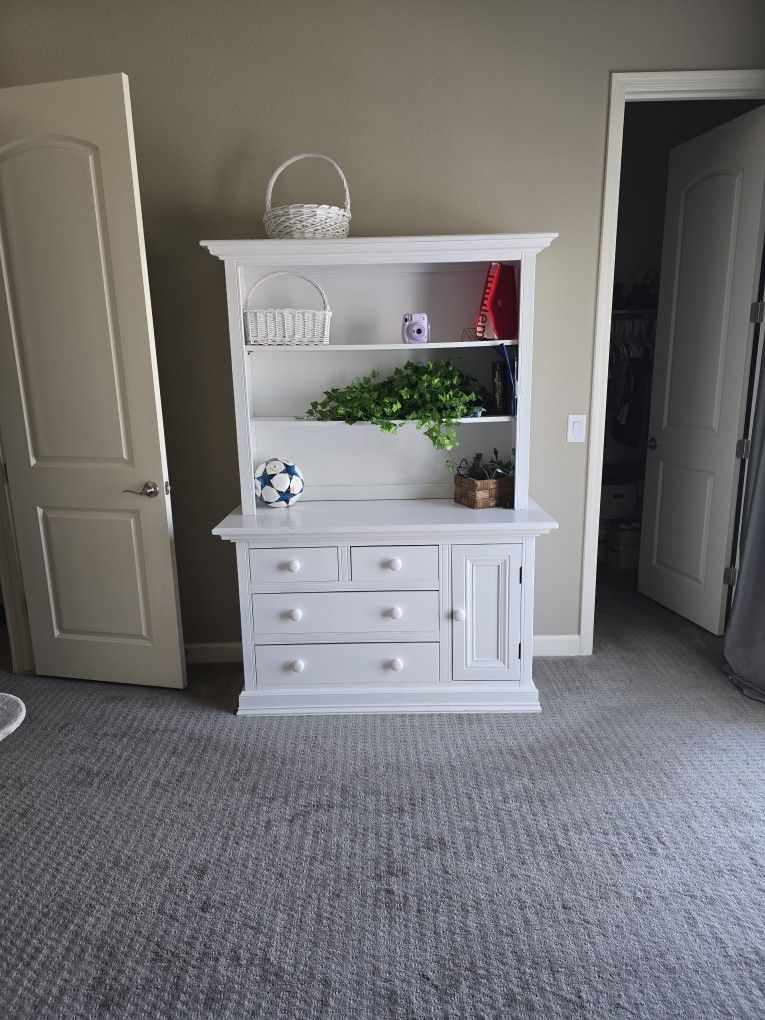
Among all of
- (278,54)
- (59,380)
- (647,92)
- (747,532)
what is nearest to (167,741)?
(59,380)

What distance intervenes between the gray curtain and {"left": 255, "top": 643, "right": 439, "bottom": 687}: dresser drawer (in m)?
1.33

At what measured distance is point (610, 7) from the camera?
249 centimetres

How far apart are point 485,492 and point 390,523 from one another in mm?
446

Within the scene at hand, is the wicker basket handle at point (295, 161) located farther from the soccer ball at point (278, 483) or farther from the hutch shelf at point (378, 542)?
the soccer ball at point (278, 483)

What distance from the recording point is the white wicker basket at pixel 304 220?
235cm

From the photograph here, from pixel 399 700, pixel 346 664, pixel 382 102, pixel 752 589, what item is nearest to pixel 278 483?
pixel 346 664

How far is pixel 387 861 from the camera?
1.81 meters

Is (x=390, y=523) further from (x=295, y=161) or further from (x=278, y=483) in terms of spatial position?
(x=295, y=161)

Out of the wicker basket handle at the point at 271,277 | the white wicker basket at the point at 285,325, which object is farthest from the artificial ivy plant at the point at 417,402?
the wicker basket handle at the point at 271,277

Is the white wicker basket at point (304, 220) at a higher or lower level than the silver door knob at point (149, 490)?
higher

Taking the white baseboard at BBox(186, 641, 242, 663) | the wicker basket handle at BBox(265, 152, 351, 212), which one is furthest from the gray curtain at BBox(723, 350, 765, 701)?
the white baseboard at BBox(186, 641, 242, 663)

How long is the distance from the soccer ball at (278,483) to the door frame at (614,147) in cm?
130

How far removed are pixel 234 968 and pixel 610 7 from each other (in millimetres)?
3398

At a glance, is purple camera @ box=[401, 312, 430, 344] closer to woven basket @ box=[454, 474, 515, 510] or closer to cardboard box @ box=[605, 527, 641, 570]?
woven basket @ box=[454, 474, 515, 510]
